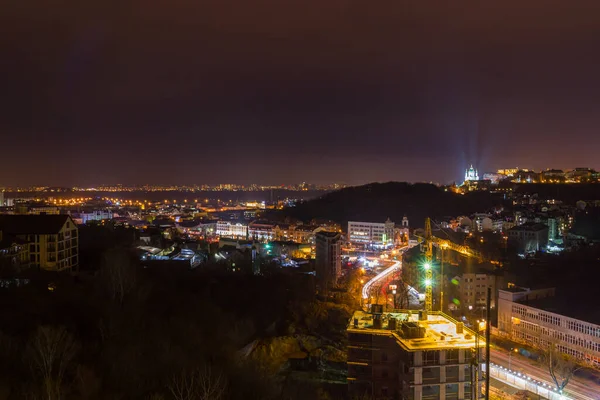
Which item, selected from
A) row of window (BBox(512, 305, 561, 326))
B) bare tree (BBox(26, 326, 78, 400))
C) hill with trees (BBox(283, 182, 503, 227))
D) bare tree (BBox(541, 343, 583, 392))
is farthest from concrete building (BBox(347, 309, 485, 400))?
hill with trees (BBox(283, 182, 503, 227))

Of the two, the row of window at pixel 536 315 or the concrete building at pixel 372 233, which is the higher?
the concrete building at pixel 372 233

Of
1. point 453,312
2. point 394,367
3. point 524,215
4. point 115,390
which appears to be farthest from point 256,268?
point 524,215

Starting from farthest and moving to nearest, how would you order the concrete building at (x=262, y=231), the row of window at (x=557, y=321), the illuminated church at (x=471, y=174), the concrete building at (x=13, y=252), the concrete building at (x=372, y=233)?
the illuminated church at (x=471, y=174) < the concrete building at (x=262, y=231) < the concrete building at (x=372, y=233) < the row of window at (x=557, y=321) < the concrete building at (x=13, y=252)

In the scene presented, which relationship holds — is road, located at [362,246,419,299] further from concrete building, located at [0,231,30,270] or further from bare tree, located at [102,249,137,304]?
concrete building, located at [0,231,30,270]

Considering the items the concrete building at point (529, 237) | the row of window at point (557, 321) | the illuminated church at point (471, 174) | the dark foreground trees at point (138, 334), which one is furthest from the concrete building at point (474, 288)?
the illuminated church at point (471, 174)

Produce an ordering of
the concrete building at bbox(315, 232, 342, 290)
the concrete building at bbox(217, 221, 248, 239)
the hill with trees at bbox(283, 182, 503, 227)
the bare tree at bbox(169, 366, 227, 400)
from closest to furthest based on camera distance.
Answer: the bare tree at bbox(169, 366, 227, 400) → the concrete building at bbox(315, 232, 342, 290) → the concrete building at bbox(217, 221, 248, 239) → the hill with trees at bbox(283, 182, 503, 227)

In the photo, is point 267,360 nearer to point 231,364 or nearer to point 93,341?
point 231,364

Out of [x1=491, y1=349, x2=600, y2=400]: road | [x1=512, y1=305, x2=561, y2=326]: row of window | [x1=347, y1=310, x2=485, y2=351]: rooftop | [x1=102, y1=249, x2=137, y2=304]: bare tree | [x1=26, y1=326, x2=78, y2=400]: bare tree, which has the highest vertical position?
[x1=102, y1=249, x2=137, y2=304]: bare tree

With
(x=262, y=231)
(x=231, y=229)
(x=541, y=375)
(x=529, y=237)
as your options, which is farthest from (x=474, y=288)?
(x=231, y=229)

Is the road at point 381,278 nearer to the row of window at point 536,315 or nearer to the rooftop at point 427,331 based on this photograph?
the row of window at point 536,315
